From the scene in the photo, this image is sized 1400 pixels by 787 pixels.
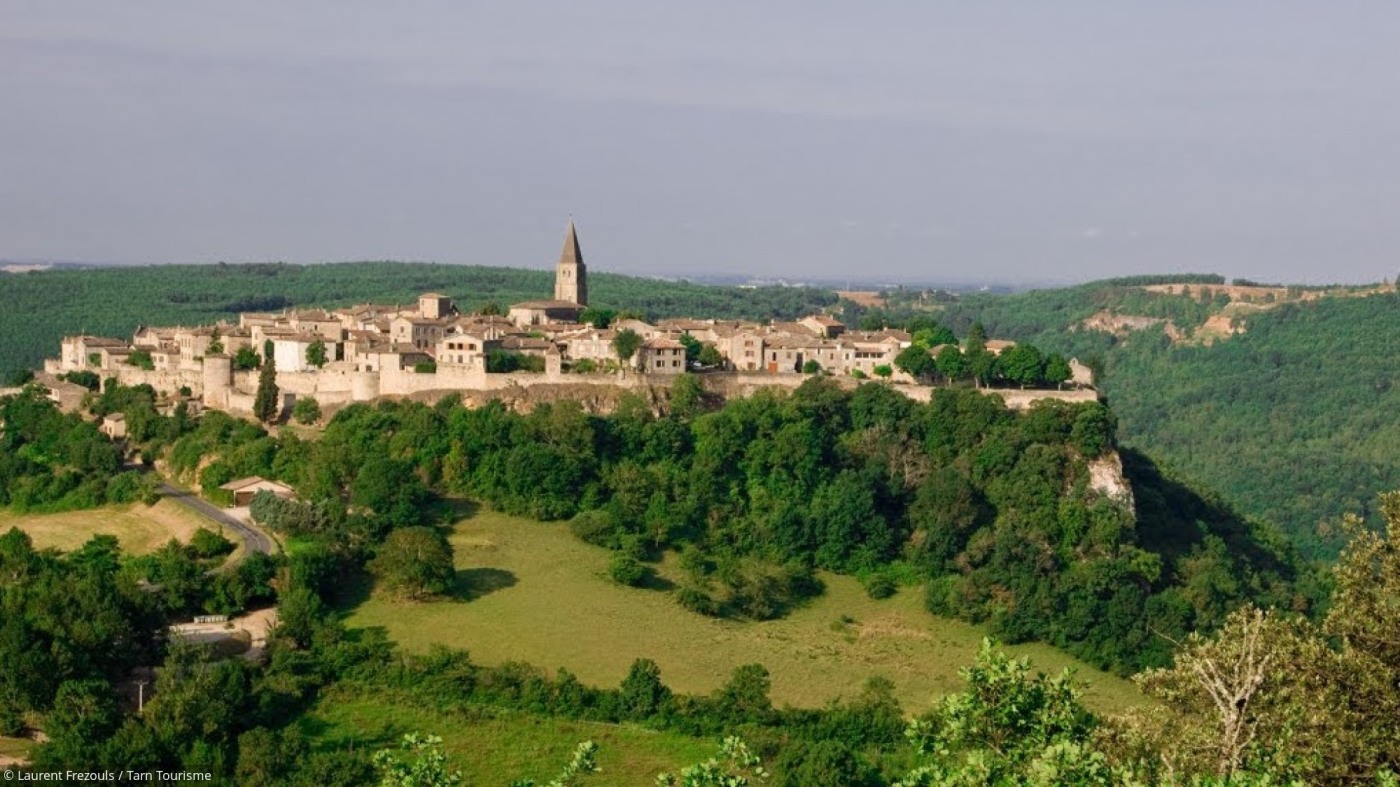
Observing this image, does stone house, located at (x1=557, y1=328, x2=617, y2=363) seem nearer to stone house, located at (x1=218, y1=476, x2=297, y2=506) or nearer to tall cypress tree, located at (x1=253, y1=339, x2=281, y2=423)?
tall cypress tree, located at (x1=253, y1=339, x2=281, y2=423)

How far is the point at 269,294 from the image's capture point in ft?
431

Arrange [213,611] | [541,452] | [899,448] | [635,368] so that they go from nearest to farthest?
[213,611], [541,452], [899,448], [635,368]

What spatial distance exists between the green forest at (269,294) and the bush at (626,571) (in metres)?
59.1

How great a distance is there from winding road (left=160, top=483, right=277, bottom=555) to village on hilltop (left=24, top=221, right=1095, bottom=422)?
20.7 ft

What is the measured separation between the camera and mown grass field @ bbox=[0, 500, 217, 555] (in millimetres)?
42719

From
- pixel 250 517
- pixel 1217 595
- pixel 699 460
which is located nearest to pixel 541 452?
pixel 699 460

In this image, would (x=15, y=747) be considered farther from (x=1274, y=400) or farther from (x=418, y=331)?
(x=1274, y=400)

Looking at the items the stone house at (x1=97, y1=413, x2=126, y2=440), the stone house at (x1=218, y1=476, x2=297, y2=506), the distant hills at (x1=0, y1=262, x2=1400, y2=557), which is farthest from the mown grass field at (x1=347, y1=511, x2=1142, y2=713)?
the distant hills at (x1=0, y1=262, x2=1400, y2=557)

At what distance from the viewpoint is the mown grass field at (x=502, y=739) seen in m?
31.2

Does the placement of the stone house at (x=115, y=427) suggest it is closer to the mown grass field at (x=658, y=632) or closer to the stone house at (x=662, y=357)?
the mown grass field at (x=658, y=632)

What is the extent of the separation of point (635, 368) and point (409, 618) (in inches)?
675

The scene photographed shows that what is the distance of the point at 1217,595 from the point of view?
44.7 m

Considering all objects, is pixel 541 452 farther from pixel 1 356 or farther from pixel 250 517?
pixel 1 356

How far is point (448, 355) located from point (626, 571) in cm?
1412
